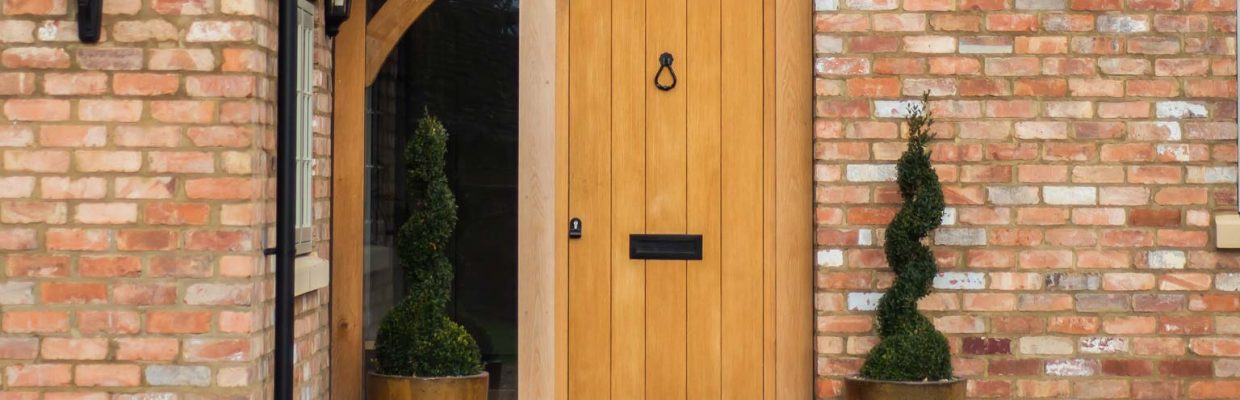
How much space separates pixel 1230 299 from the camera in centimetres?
525

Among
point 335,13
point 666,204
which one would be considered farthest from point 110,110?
point 666,204

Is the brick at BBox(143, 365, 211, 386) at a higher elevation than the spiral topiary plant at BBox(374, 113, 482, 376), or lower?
lower

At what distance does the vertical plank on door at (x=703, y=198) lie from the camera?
5469 mm

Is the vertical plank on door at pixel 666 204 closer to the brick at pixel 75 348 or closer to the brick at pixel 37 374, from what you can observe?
the brick at pixel 75 348

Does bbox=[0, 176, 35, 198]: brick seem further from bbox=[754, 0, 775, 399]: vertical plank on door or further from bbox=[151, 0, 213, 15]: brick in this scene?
bbox=[754, 0, 775, 399]: vertical plank on door

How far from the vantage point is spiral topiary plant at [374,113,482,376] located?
5.06 m

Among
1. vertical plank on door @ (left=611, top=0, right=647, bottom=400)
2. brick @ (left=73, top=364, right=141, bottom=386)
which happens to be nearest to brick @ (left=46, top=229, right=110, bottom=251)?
brick @ (left=73, top=364, right=141, bottom=386)

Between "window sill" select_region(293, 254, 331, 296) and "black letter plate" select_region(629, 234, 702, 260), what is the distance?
3.66 ft

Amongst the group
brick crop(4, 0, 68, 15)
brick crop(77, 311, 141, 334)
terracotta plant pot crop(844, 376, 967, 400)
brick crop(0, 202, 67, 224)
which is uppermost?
brick crop(4, 0, 68, 15)

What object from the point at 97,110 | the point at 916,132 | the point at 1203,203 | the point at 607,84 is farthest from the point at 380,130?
the point at 1203,203

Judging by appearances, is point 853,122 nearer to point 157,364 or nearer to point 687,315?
point 687,315

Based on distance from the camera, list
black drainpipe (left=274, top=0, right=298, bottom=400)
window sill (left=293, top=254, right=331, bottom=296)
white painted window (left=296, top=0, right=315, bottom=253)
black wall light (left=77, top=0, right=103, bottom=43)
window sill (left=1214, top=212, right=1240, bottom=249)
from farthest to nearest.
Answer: window sill (left=1214, top=212, right=1240, bottom=249)
white painted window (left=296, top=0, right=315, bottom=253)
window sill (left=293, top=254, right=331, bottom=296)
black drainpipe (left=274, top=0, right=298, bottom=400)
black wall light (left=77, top=0, right=103, bottom=43)

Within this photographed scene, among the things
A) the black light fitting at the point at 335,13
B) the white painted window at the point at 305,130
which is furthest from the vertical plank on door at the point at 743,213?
the white painted window at the point at 305,130

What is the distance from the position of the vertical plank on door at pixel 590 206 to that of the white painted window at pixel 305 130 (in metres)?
0.96
